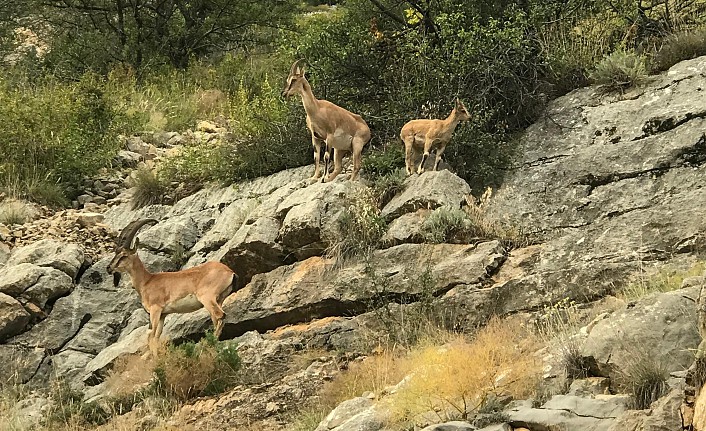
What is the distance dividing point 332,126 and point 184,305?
3.41 meters

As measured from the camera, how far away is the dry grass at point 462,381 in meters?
8.80

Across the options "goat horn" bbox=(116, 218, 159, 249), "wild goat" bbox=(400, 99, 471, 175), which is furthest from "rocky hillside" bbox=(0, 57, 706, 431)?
"goat horn" bbox=(116, 218, 159, 249)

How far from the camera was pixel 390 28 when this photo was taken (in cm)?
→ 1895

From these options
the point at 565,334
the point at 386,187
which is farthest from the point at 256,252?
the point at 565,334

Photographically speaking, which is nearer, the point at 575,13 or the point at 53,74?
the point at 575,13

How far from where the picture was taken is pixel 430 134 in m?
14.4

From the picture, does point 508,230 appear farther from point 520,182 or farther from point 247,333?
point 247,333

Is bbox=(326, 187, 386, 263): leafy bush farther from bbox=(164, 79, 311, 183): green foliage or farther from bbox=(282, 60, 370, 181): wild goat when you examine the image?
bbox=(164, 79, 311, 183): green foliage

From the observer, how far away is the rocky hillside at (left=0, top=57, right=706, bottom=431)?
11.5 metres

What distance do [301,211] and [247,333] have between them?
1813mm

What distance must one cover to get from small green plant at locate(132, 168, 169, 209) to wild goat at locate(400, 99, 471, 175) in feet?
16.5

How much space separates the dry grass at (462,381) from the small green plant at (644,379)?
3.19ft

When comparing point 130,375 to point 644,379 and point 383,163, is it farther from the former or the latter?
point 644,379

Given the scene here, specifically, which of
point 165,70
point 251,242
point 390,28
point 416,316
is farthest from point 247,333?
point 165,70
